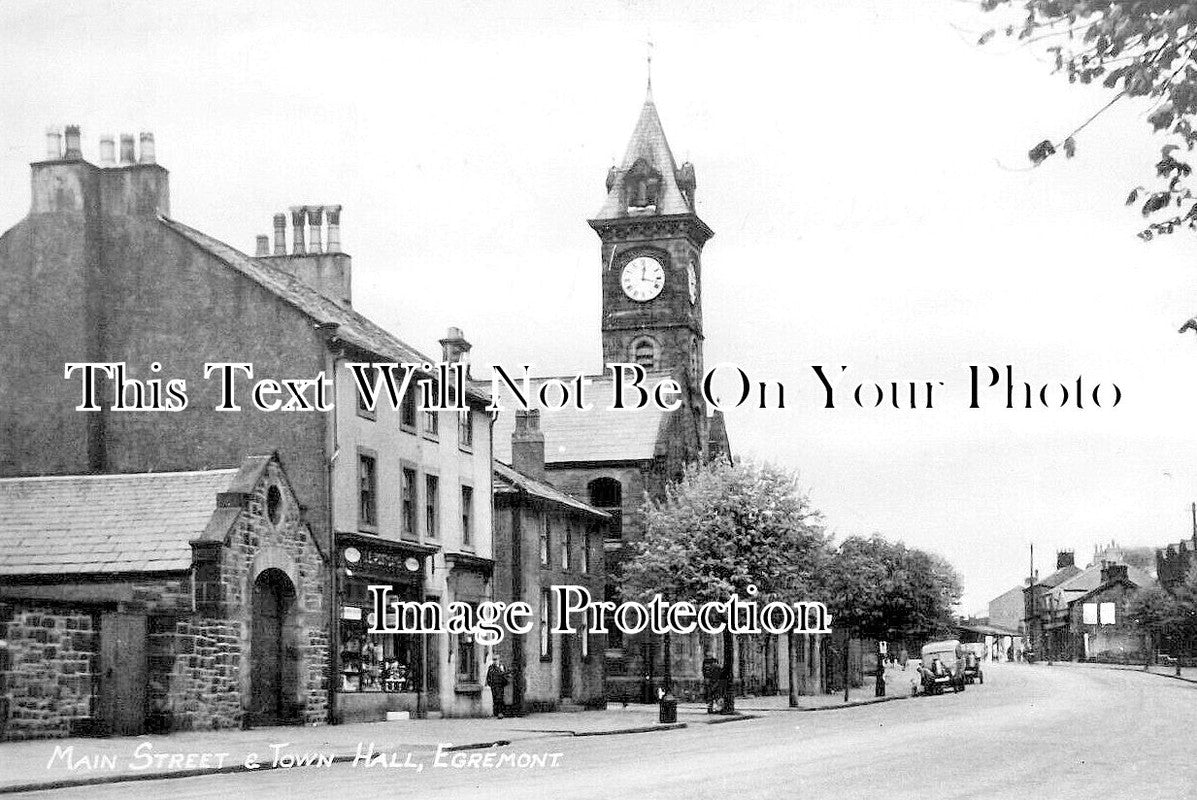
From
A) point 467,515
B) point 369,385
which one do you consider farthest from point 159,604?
point 467,515

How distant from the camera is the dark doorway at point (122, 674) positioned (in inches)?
1123

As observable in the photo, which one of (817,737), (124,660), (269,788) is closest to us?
(269,788)

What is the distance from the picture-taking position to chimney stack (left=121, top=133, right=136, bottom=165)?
37.1 meters

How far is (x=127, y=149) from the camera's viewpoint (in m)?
37.2

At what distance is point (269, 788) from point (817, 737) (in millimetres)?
16447

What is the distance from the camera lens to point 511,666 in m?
49.0

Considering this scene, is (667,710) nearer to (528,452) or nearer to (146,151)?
(146,151)

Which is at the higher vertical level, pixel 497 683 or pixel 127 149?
pixel 127 149

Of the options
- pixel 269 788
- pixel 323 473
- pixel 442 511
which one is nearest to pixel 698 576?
pixel 442 511

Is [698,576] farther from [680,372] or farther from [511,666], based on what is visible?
[680,372]

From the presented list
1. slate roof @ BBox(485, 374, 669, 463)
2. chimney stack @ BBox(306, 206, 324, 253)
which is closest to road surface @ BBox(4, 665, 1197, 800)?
chimney stack @ BBox(306, 206, 324, 253)

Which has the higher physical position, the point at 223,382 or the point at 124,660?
the point at 223,382

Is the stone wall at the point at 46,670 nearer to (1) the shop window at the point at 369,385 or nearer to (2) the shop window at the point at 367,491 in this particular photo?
(2) the shop window at the point at 367,491

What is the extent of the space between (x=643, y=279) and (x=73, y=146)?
48.7 meters
